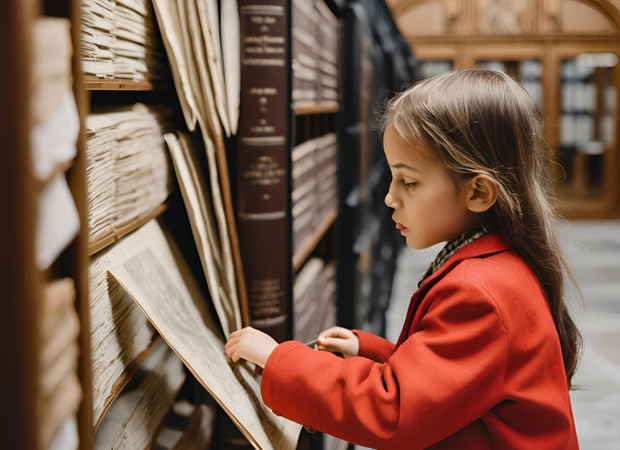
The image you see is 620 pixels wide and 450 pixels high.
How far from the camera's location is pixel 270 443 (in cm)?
77

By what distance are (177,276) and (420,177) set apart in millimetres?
385

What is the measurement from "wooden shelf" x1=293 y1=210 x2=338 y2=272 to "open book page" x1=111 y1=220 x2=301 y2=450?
0.51m

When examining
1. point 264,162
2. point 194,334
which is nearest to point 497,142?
point 264,162

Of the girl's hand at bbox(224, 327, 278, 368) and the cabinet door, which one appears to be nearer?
the girl's hand at bbox(224, 327, 278, 368)

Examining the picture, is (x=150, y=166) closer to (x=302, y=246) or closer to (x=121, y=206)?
(x=121, y=206)

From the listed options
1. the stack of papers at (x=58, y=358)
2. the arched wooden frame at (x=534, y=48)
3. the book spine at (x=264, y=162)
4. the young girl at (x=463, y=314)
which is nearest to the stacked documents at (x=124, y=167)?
the book spine at (x=264, y=162)

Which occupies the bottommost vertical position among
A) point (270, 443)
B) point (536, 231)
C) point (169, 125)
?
point (270, 443)

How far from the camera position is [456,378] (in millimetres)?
722

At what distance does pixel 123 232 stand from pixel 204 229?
137 millimetres

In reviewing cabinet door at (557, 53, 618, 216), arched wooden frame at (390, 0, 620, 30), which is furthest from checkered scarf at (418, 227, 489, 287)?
cabinet door at (557, 53, 618, 216)

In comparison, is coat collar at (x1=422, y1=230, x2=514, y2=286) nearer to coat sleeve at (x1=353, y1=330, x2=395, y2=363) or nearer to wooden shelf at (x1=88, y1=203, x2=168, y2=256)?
coat sleeve at (x1=353, y1=330, x2=395, y2=363)

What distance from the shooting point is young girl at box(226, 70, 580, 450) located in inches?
28.9

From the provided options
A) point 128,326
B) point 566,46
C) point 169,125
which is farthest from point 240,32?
point 566,46

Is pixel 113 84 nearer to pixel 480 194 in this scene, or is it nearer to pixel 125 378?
pixel 125 378
